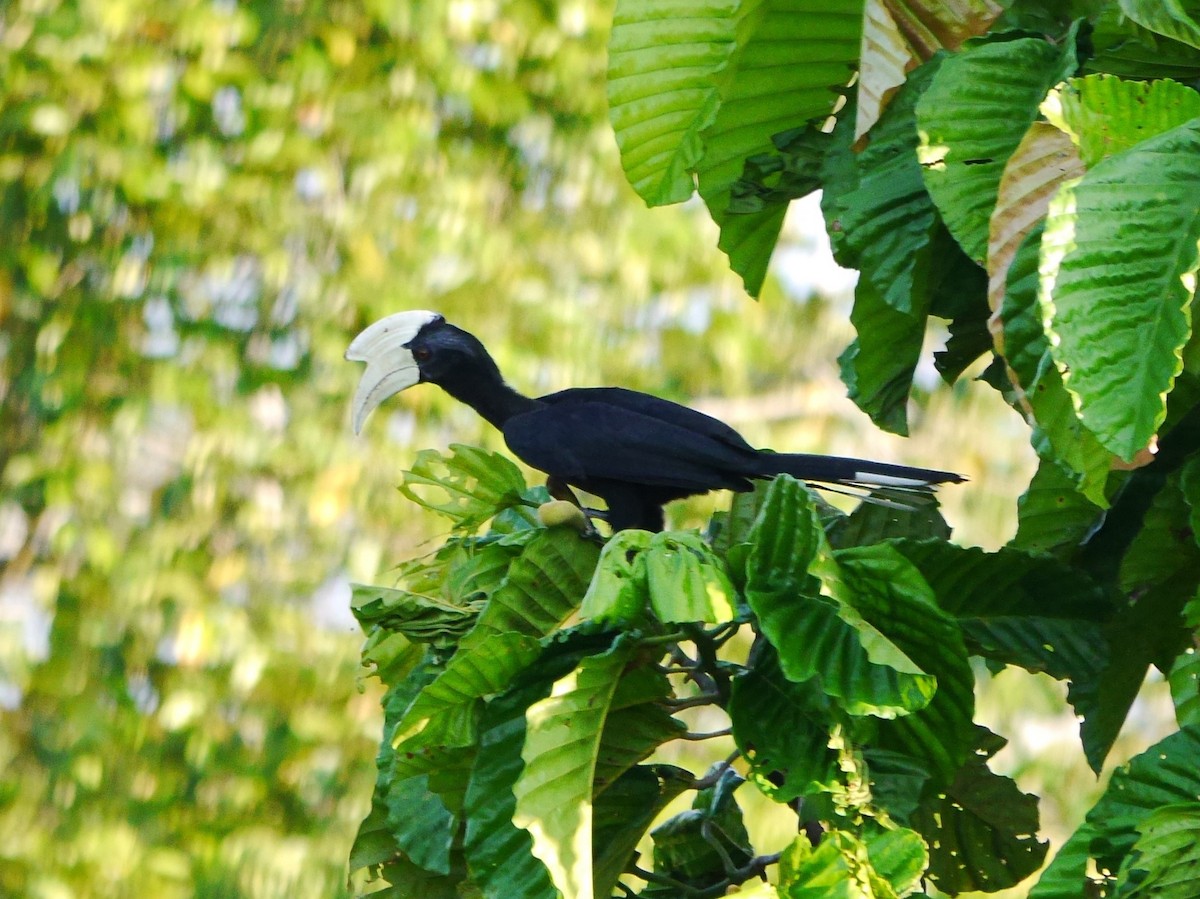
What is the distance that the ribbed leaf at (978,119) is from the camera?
1.39m

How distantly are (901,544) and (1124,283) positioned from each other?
0.36m

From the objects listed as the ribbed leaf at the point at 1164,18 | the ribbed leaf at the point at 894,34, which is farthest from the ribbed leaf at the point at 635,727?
the ribbed leaf at the point at 1164,18

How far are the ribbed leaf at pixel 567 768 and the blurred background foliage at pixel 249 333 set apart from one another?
323 cm

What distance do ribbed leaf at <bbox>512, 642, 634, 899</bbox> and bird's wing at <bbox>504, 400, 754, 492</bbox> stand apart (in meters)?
0.87

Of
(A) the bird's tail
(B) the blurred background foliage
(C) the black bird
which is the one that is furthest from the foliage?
(B) the blurred background foliage

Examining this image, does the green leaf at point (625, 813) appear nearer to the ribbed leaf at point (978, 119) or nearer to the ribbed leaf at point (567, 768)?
the ribbed leaf at point (567, 768)

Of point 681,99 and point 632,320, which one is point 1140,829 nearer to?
point 681,99

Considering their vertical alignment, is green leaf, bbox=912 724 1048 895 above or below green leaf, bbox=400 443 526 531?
below

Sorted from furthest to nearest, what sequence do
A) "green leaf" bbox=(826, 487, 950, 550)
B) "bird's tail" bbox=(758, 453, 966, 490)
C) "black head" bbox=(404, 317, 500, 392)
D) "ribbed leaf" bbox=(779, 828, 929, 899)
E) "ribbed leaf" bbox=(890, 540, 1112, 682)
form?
"black head" bbox=(404, 317, 500, 392)
"bird's tail" bbox=(758, 453, 966, 490)
"green leaf" bbox=(826, 487, 950, 550)
"ribbed leaf" bbox=(890, 540, 1112, 682)
"ribbed leaf" bbox=(779, 828, 929, 899)

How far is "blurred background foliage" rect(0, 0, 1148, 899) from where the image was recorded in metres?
4.50

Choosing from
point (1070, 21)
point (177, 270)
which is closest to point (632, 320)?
point (177, 270)

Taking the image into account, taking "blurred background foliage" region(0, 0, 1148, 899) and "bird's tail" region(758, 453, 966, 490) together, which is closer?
"bird's tail" region(758, 453, 966, 490)

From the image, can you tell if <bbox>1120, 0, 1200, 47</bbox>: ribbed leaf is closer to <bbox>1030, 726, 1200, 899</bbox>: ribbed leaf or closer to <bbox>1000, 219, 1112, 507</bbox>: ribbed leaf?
<bbox>1000, 219, 1112, 507</bbox>: ribbed leaf

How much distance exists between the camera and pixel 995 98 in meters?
1.43
